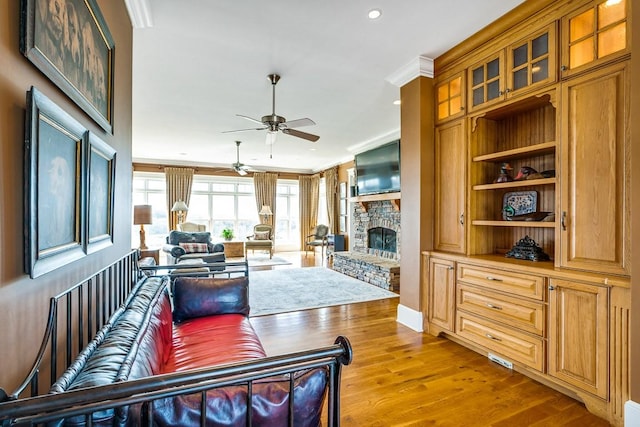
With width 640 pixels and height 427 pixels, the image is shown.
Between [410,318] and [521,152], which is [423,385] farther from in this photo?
[521,152]

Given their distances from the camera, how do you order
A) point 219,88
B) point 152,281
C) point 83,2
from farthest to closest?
point 219,88, point 152,281, point 83,2

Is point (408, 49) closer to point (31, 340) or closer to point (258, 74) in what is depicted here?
point (258, 74)

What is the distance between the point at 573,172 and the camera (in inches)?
84.4

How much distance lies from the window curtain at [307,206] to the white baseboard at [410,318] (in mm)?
6868

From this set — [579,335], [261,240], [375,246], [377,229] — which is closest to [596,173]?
[579,335]

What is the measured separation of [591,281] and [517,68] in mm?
1727

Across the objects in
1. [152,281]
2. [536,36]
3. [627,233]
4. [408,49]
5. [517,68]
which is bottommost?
[152,281]

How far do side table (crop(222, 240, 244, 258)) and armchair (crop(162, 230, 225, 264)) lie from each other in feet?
6.04

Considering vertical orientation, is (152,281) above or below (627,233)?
below

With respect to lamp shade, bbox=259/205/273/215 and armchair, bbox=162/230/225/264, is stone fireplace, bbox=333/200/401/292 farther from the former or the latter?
lamp shade, bbox=259/205/273/215

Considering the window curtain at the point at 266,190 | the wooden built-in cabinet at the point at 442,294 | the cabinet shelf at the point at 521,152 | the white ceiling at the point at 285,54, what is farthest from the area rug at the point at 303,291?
the window curtain at the point at 266,190

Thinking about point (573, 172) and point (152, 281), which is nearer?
point (573, 172)

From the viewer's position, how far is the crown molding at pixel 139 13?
221 centimetres

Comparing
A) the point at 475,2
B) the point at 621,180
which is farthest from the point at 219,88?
the point at 621,180
